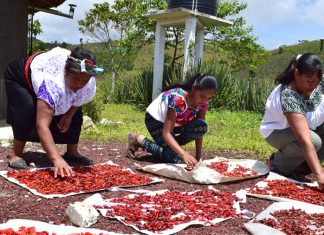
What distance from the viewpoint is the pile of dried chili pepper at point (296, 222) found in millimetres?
2600

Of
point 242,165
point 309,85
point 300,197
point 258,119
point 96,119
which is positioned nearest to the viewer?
point 300,197

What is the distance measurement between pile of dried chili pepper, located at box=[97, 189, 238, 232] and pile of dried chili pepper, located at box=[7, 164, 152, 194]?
15.9 inches

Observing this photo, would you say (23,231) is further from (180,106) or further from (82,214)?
(180,106)

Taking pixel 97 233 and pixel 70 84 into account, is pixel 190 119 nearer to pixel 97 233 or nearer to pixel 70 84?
pixel 70 84

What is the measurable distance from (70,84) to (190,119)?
1439 millimetres

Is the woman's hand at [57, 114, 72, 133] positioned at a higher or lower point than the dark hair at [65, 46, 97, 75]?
lower

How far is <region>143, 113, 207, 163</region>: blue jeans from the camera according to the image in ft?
14.9

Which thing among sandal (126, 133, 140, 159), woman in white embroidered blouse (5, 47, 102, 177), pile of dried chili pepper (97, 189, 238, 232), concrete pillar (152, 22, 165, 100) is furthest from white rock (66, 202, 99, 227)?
concrete pillar (152, 22, 165, 100)

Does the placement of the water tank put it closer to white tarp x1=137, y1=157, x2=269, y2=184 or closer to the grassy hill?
white tarp x1=137, y1=157, x2=269, y2=184

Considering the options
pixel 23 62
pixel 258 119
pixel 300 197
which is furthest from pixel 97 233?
pixel 258 119

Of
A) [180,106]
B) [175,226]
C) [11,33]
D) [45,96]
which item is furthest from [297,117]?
[11,33]

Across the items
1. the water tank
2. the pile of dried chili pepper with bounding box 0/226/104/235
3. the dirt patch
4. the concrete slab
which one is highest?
the water tank

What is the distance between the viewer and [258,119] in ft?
32.0

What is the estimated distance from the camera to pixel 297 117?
3.62 metres
